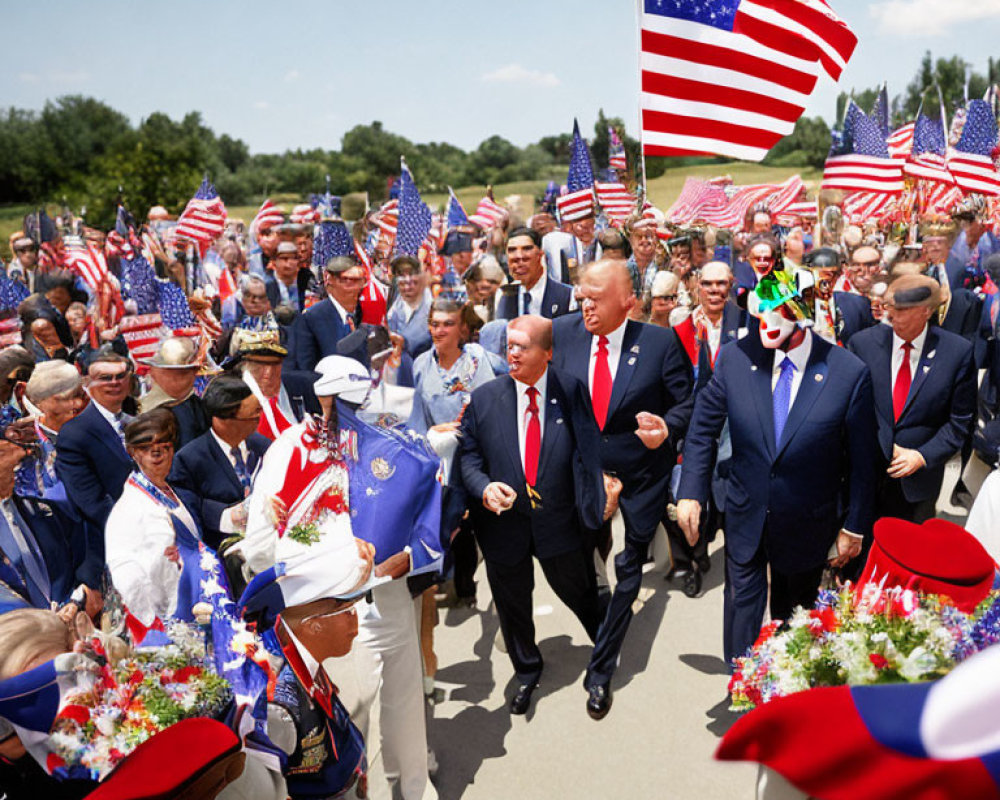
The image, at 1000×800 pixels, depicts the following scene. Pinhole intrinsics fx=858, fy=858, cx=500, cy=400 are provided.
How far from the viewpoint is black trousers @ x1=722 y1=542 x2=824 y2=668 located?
475 cm

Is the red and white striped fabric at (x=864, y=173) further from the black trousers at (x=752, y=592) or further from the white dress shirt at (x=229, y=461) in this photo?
the white dress shirt at (x=229, y=461)

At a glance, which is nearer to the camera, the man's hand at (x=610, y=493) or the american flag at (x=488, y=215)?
the man's hand at (x=610, y=493)

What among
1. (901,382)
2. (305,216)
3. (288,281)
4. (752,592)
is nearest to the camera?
(752,592)

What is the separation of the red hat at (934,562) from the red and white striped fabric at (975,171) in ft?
35.5

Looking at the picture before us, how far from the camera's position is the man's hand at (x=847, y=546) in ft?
15.0

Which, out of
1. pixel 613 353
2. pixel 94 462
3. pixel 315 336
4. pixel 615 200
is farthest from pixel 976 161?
pixel 94 462

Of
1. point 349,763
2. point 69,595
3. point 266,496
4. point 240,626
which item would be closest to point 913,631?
point 349,763

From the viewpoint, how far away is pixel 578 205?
13109mm

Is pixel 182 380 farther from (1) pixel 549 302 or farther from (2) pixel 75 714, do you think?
(2) pixel 75 714

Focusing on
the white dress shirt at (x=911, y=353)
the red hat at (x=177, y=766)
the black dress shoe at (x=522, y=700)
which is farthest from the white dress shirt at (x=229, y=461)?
the white dress shirt at (x=911, y=353)

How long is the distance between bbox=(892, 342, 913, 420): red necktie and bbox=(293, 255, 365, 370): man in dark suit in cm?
419

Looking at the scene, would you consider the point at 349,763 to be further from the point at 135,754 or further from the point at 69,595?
the point at 69,595

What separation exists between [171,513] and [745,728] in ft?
10.6

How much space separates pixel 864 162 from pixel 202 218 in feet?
34.3
